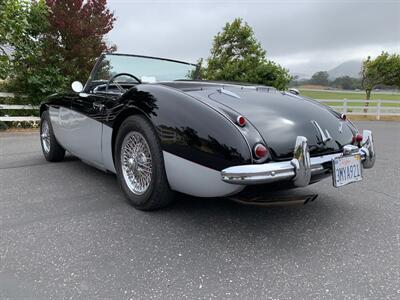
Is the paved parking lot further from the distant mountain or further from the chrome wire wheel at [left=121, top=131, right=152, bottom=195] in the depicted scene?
the distant mountain

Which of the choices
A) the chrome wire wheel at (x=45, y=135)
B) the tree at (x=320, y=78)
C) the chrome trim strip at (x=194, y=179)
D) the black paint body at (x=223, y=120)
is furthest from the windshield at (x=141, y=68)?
the tree at (x=320, y=78)

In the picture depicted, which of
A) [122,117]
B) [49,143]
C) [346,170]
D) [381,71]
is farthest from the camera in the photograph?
[381,71]

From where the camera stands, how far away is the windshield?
3.82m

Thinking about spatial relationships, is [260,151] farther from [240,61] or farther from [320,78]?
[320,78]

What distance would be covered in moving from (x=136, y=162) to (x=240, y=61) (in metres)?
12.8

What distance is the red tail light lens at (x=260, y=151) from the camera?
2094 mm

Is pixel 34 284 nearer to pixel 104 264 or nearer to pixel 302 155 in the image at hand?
pixel 104 264

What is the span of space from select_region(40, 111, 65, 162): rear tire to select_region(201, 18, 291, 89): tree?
10709 millimetres

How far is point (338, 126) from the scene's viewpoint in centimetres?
273

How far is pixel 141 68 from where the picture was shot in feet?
13.0

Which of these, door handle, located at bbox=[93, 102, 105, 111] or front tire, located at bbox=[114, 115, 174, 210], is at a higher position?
door handle, located at bbox=[93, 102, 105, 111]

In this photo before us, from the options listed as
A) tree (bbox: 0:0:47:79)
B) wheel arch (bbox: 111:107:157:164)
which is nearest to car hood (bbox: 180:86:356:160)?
wheel arch (bbox: 111:107:157:164)

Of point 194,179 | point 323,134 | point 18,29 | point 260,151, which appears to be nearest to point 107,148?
point 194,179

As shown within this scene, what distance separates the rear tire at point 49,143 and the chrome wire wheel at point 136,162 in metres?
1.98
